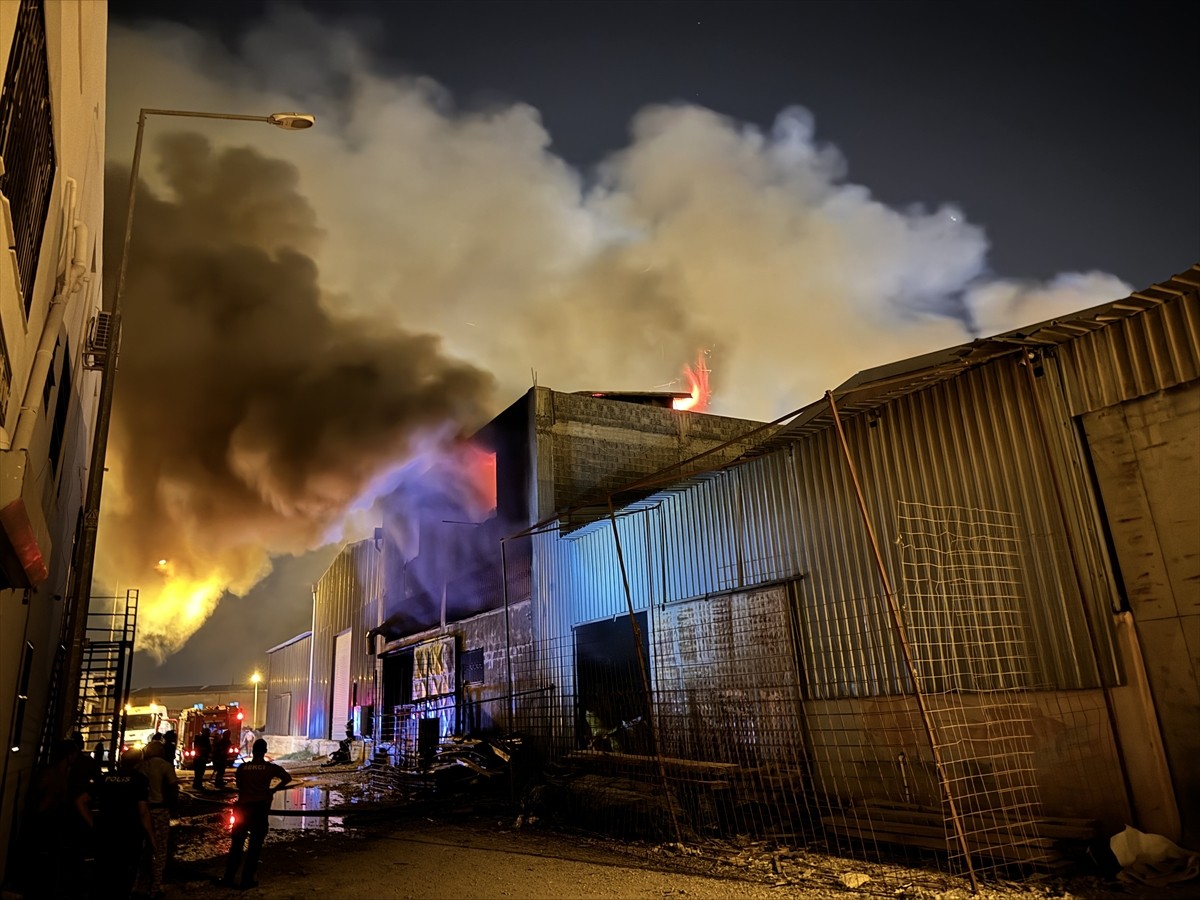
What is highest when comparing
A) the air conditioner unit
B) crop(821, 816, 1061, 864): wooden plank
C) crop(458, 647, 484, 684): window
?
the air conditioner unit

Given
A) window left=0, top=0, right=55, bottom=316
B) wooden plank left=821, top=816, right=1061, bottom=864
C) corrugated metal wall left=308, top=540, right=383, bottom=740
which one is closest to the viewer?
window left=0, top=0, right=55, bottom=316

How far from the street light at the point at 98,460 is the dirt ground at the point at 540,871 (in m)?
2.58

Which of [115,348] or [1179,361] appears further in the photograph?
[115,348]

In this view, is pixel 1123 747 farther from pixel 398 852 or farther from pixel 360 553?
pixel 360 553

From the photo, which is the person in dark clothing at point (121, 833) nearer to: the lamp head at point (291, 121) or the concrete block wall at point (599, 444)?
the lamp head at point (291, 121)

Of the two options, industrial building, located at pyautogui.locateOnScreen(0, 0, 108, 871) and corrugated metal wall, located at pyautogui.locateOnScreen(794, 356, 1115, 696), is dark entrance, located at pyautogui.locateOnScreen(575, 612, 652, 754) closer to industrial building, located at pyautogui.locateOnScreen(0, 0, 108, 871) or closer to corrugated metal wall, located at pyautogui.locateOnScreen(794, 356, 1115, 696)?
corrugated metal wall, located at pyautogui.locateOnScreen(794, 356, 1115, 696)

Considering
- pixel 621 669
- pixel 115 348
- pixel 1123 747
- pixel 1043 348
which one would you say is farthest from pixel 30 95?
pixel 621 669

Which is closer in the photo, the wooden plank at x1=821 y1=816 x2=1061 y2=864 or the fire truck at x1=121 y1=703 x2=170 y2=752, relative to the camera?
the wooden plank at x1=821 y1=816 x2=1061 y2=864

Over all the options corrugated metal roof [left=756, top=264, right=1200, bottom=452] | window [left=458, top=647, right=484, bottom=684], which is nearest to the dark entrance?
window [left=458, top=647, right=484, bottom=684]

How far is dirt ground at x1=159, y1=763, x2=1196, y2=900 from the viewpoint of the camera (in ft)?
22.2

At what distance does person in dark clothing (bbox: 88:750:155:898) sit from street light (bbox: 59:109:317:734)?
95cm

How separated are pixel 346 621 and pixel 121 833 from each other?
84.7 ft

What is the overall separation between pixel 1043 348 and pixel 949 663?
3755 millimetres

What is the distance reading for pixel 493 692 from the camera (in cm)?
1862
